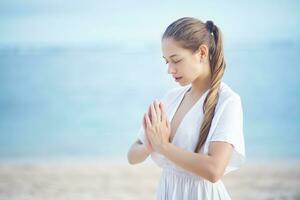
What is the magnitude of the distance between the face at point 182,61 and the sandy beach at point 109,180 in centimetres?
291

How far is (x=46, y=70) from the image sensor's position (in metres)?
6.11

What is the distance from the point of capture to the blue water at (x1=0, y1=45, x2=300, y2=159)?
216 inches

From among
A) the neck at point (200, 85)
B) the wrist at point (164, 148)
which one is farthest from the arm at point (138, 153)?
the neck at point (200, 85)

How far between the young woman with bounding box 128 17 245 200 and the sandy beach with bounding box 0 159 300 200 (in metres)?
2.83

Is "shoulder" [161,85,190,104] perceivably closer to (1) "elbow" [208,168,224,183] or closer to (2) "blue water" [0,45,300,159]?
(1) "elbow" [208,168,224,183]

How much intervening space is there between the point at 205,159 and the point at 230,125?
0.12 meters

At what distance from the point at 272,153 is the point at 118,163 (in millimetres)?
1316

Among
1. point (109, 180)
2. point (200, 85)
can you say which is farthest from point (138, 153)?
point (109, 180)

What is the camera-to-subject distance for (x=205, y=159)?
164 cm

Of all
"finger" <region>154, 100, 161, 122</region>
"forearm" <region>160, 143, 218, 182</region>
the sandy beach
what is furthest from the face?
the sandy beach

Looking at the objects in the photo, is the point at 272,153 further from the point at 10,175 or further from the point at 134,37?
the point at 10,175

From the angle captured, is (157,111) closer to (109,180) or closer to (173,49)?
(173,49)

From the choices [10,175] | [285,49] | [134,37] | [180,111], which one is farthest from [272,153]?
[180,111]

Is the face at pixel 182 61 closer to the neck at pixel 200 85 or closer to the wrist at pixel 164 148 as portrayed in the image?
the neck at pixel 200 85
